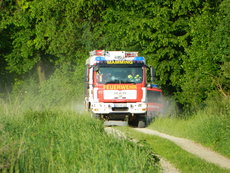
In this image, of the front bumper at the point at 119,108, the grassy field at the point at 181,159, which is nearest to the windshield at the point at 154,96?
the front bumper at the point at 119,108

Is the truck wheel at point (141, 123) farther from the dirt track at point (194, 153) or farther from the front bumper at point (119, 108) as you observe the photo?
the dirt track at point (194, 153)

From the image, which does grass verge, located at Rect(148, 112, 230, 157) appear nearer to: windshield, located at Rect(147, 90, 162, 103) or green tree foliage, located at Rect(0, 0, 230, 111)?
green tree foliage, located at Rect(0, 0, 230, 111)

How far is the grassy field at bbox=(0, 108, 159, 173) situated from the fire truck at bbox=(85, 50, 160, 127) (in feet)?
26.2

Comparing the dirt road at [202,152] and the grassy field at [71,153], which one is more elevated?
the grassy field at [71,153]

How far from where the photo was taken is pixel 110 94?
22.4 m

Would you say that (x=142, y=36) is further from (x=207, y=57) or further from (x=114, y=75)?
(x=114, y=75)

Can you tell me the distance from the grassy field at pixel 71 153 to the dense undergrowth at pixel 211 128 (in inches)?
146

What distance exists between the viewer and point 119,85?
22172 mm

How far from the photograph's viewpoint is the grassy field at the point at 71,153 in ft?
31.4

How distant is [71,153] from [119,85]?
11272 millimetres

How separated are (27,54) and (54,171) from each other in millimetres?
Answer: 32663

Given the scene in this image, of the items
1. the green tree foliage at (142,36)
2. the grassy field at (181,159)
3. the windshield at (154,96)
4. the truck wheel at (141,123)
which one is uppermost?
the green tree foliage at (142,36)

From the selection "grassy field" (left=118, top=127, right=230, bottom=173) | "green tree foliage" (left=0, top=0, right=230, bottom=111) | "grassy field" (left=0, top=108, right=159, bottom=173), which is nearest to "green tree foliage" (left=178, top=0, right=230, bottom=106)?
"green tree foliage" (left=0, top=0, right=230, bottom=111)

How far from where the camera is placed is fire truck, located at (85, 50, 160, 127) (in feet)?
72.9
